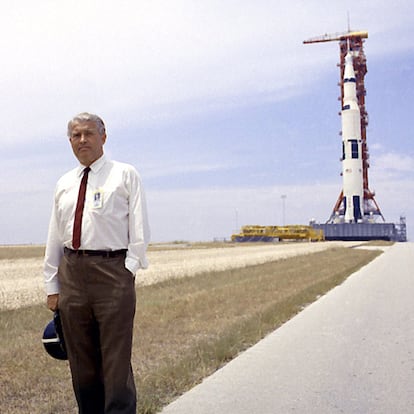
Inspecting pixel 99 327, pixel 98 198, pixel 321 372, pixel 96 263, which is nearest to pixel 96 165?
pixel 98 198

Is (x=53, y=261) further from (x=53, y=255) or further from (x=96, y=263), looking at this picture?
(x=96, y=263)

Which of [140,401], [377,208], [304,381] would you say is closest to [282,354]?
[304,381]

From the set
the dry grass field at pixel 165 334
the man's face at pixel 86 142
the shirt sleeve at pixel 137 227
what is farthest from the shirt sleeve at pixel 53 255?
the dry grass field at pixel 165 334

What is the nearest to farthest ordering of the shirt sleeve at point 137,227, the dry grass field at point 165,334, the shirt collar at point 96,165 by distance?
1. the shirt sleeve at point 137,227
2. the shirt collar at point 96,165
3. the dry grass field at point 165,334

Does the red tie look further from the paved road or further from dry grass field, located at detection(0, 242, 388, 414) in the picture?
the paved road

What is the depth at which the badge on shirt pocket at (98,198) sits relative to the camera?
13.4 ft

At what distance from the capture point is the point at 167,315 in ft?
39.1

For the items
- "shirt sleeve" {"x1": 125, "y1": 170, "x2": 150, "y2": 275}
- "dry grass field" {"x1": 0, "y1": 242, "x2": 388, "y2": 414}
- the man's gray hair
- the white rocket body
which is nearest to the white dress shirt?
"shirt sleeve" {"x1": 125, "y1": 170, "x2": 150, "y2": 275}

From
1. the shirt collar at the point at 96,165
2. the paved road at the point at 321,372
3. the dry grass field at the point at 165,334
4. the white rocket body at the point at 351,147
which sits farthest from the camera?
the white rocket body at the point at 351,147

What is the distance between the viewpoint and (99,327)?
166 inches

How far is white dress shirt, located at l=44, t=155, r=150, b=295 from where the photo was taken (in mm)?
4102

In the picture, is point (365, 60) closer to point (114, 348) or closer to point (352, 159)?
point (352, 159)

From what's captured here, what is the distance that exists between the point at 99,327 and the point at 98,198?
33.4 inches

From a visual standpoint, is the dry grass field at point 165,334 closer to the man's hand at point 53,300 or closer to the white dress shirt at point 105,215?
the man's hand at point 53,300
